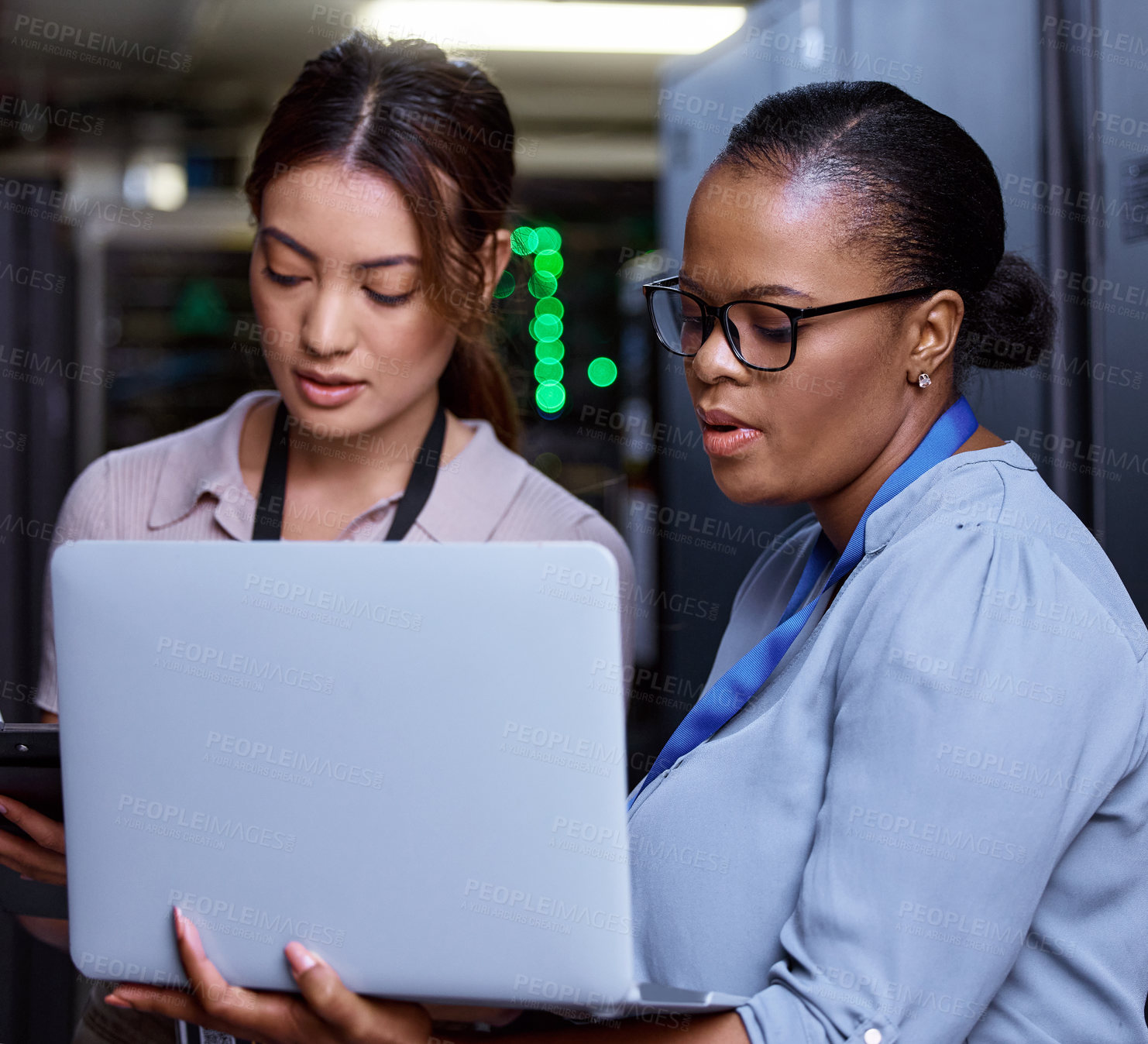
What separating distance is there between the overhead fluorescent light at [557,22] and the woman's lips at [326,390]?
2.84 m

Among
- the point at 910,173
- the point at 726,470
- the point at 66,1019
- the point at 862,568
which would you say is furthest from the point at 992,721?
the point at 66,1019

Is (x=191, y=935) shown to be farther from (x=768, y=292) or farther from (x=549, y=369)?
(x=549, y=369)

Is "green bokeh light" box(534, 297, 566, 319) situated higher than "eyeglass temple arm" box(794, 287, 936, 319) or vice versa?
"green bokeh light" box(534, 297, 566, 319)

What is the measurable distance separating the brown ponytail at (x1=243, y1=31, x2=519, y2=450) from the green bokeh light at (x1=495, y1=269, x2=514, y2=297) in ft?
0.27

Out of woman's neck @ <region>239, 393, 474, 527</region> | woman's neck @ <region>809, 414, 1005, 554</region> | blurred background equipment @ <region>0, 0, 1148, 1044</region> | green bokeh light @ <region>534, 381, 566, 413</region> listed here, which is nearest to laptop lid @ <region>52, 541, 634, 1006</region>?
woman's neck @ <region>809, 414, 1005, 554</region>

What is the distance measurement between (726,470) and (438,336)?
1.85 ft

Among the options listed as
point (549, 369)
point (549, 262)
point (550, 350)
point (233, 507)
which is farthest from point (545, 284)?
point (233, 507)

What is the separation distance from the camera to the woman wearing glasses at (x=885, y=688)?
2.92ft

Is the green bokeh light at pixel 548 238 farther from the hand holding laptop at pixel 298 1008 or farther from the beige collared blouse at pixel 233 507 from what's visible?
the hand holding laptop at pixel 298 1008

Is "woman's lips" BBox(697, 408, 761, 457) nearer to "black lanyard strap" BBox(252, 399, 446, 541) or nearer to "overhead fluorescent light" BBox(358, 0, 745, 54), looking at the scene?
"black lanyard strap" BBox(252, 399, 446, 541)

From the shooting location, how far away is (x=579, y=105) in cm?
518

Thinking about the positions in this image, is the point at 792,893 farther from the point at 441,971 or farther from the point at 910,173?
the point at 910,173

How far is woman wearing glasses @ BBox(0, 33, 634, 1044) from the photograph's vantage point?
1479 mm

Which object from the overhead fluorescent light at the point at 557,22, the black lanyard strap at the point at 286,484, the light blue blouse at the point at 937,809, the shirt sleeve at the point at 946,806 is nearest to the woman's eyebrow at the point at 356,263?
the black lanyard strap at the point at 286,484
